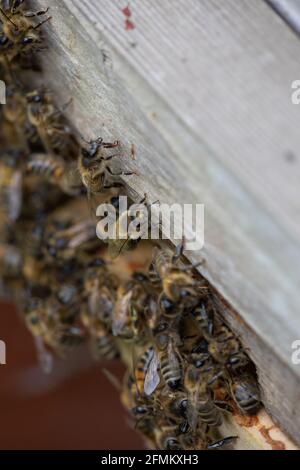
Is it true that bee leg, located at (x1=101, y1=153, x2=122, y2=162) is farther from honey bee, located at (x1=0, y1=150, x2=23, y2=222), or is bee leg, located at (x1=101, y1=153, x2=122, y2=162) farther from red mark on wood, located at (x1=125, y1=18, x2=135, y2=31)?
honey bee, located at (x1=0, y1=150, x2=23, y2=222)

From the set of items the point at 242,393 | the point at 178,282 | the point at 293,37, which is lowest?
the point at 242,393

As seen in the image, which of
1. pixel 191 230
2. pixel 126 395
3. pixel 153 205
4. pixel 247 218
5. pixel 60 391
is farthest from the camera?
pixel 60 391

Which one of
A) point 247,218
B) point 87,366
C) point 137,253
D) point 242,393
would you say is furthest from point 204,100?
point 87,366

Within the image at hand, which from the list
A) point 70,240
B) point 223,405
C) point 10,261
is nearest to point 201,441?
point 223,405

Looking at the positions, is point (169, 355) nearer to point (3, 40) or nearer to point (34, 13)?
point (34, 13)

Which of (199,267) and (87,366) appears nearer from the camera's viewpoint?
(199,267)

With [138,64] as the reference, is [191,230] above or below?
below

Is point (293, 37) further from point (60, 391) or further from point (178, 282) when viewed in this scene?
point (60, 391)
